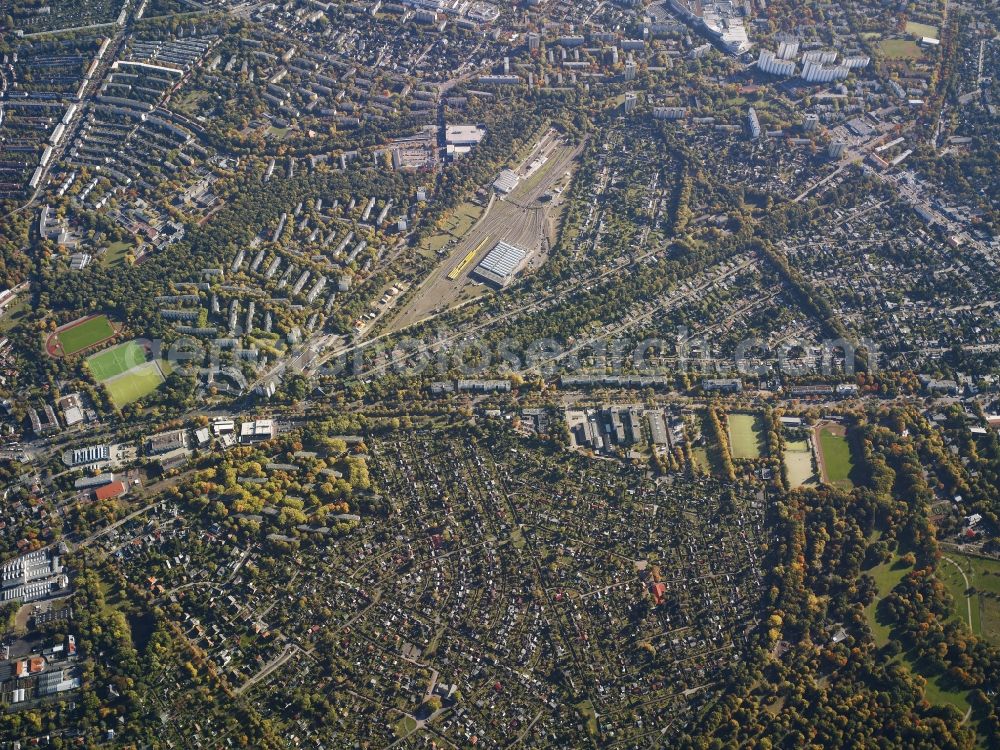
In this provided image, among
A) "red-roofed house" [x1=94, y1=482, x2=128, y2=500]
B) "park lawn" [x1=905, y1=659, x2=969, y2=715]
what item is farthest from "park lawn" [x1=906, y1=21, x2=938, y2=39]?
"red-roofed house" [x1=94, y1=482, x2=128, y2=500]

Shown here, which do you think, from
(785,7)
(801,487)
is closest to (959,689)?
(801,487)

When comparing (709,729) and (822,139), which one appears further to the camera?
(822,139)

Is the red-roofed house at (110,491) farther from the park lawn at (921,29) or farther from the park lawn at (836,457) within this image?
the park lawn at (921,29)

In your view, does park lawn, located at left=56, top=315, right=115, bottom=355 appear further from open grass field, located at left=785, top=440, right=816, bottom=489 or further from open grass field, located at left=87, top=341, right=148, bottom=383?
open grass field, located at left=785, top=440, right=816, bottom=489

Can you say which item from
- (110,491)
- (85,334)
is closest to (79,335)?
(85,334)

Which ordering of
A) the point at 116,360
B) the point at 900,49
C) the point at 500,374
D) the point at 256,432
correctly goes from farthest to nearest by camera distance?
the point at 900,49
the point at 116,360
the point at 500,374
the point at 256,432

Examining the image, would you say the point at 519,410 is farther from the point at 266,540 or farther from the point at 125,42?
the point at 125,42

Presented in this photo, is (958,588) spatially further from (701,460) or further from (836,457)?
(701,460)
